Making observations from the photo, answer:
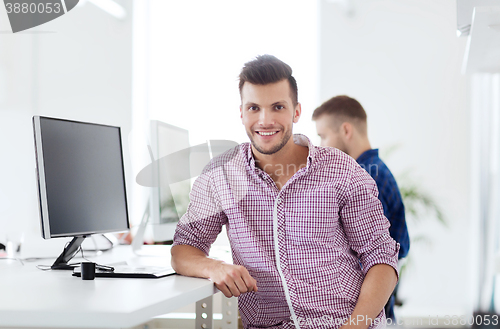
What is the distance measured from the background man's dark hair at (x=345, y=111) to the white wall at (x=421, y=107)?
102 centimetres

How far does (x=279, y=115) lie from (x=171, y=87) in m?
2.17

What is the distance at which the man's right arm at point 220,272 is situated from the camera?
104cm

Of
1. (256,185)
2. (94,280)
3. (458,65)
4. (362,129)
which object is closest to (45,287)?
(94,280)

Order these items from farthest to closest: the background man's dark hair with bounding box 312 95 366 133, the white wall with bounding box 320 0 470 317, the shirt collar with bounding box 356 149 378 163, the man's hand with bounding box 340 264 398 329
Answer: the white wall with bounding box 320 0 470 317
the background man's dark hair with bounding box 312 95 366 133
the shirt collar with bounding box 356 149 378 163
the man's hand with bounding box 340 264 398 329

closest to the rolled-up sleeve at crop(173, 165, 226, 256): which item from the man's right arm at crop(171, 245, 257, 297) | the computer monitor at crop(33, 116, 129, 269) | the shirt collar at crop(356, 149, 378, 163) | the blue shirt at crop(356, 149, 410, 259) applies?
the man's right arm at crop(171, 245, 257, 297)

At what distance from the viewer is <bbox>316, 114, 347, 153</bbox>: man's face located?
7.37ft

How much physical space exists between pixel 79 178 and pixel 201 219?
35 centimetres

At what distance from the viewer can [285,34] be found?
353 cm

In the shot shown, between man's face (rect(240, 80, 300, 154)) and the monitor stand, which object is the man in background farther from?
the monitor stand

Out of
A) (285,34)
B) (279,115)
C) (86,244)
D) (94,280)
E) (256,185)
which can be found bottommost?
(86,244)

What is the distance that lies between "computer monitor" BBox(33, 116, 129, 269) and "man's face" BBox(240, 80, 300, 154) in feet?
1.35

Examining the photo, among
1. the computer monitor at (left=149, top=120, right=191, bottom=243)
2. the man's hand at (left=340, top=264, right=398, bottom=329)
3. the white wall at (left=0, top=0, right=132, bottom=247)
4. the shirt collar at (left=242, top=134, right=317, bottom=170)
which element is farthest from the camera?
the white wall at (left=0, top=0, right=132, bottom=247)

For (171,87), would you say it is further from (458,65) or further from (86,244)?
(458,65)

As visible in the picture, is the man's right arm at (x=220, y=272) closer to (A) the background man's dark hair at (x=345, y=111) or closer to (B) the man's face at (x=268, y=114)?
(B) the man's face at (x=268, y=114)
